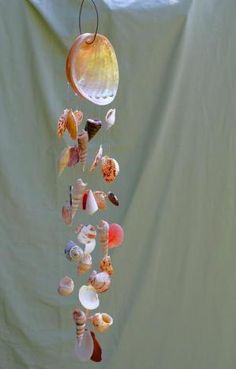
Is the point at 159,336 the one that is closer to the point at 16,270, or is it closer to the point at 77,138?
the point at 16,270

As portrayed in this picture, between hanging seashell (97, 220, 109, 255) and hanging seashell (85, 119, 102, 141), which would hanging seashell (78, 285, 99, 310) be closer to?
hanging seashell (97, 220, 109, 255)

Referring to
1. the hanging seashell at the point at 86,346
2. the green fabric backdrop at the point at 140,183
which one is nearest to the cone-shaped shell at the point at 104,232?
the hanging seashell at the point at 86,346

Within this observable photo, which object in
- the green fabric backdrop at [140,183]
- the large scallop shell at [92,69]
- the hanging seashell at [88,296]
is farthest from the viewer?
the green fabric backdrop at [140,183]

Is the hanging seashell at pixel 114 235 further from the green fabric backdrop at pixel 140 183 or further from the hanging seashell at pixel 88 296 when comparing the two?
the green fabric backdrop at pixel 140 183

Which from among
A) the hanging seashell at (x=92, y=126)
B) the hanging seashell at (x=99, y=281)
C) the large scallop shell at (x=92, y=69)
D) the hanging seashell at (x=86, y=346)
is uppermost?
the large scallop shell at (x=92, y=69)

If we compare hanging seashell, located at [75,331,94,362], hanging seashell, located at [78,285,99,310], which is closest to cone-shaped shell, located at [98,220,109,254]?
hanging seashell, located at [78,285,99,310]

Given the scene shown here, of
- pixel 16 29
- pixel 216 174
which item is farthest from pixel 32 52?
pixel 216 174
